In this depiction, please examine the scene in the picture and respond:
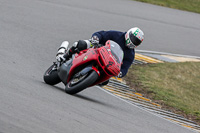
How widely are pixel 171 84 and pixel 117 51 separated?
402cm

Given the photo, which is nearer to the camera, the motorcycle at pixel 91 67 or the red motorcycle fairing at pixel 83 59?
the motorcycle at pixel 91 67

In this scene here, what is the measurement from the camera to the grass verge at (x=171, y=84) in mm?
9778

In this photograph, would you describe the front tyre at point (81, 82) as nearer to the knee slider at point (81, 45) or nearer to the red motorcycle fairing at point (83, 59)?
the red motorcycle fairing at point (83, 59)

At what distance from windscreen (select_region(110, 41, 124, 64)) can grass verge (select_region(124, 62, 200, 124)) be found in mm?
2216

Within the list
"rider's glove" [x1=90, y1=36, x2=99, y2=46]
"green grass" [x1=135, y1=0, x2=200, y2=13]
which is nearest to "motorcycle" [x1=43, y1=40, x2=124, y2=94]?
"rider's glove" [x1=90, y1=36, x2=99, y2=46]

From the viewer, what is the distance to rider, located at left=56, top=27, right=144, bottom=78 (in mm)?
8078

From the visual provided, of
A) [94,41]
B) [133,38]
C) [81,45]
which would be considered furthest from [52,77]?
[133,38]

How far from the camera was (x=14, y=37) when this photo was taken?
11430 mm

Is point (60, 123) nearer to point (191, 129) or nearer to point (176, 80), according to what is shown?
point (191, 129)

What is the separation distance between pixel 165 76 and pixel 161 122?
4.12 meters

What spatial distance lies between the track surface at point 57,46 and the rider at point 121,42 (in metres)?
0.66

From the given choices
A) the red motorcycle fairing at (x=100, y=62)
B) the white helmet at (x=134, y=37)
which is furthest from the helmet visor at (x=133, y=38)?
the red motorcycle fairing at (x=100, y=62)

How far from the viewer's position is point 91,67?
7.46 meters

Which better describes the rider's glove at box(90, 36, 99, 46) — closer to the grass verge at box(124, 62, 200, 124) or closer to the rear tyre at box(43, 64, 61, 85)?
the rear tyre at box(43, 64, 61, 85)
